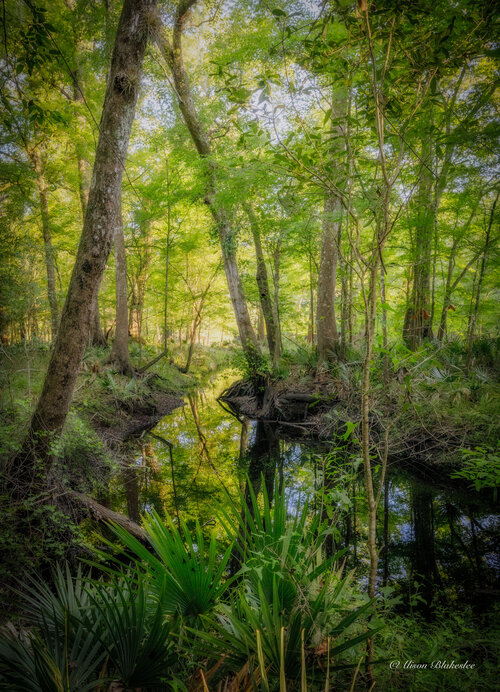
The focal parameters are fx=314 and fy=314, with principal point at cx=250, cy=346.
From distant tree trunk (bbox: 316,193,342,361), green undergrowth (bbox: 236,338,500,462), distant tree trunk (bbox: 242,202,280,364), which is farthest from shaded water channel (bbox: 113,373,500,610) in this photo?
distant tree trunk (bbox: 242,202,280,364)

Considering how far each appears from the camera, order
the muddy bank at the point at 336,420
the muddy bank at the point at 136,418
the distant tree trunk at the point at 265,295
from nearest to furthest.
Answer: the muddy bank at the point at 336,420 → the muddy bank at the point at 136,418 → the distant tree trunk at the point at 265,295

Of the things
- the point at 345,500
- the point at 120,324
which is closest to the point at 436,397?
the point at 345,500

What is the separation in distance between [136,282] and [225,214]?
26.5 feet

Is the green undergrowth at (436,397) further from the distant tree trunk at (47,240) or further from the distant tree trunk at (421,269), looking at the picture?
the distant tree trunk at (47,240)

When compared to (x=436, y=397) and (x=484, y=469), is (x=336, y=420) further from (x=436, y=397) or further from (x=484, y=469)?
(x=484, y=469)

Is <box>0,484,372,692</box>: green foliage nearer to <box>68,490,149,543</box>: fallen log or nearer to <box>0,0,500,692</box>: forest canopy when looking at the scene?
<box>0,0,500,692</box>: forest canopy

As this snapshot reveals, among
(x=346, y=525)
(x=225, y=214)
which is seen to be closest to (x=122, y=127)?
(x=346, y=525)

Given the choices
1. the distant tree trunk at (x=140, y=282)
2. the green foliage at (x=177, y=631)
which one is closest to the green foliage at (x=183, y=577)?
the green foliage at (x=177, y=631)

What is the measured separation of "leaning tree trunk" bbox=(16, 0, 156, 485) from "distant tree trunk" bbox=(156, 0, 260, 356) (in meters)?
3.25

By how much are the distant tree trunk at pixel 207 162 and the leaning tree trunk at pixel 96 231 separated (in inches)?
128

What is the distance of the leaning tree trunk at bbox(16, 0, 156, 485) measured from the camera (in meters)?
3.30

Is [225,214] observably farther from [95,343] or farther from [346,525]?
[346,525]

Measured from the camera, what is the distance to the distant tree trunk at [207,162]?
7074 mm

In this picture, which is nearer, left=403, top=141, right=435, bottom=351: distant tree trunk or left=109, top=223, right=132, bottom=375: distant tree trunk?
left=403, top=141, right=435, bottom=351: distant tree trunk
